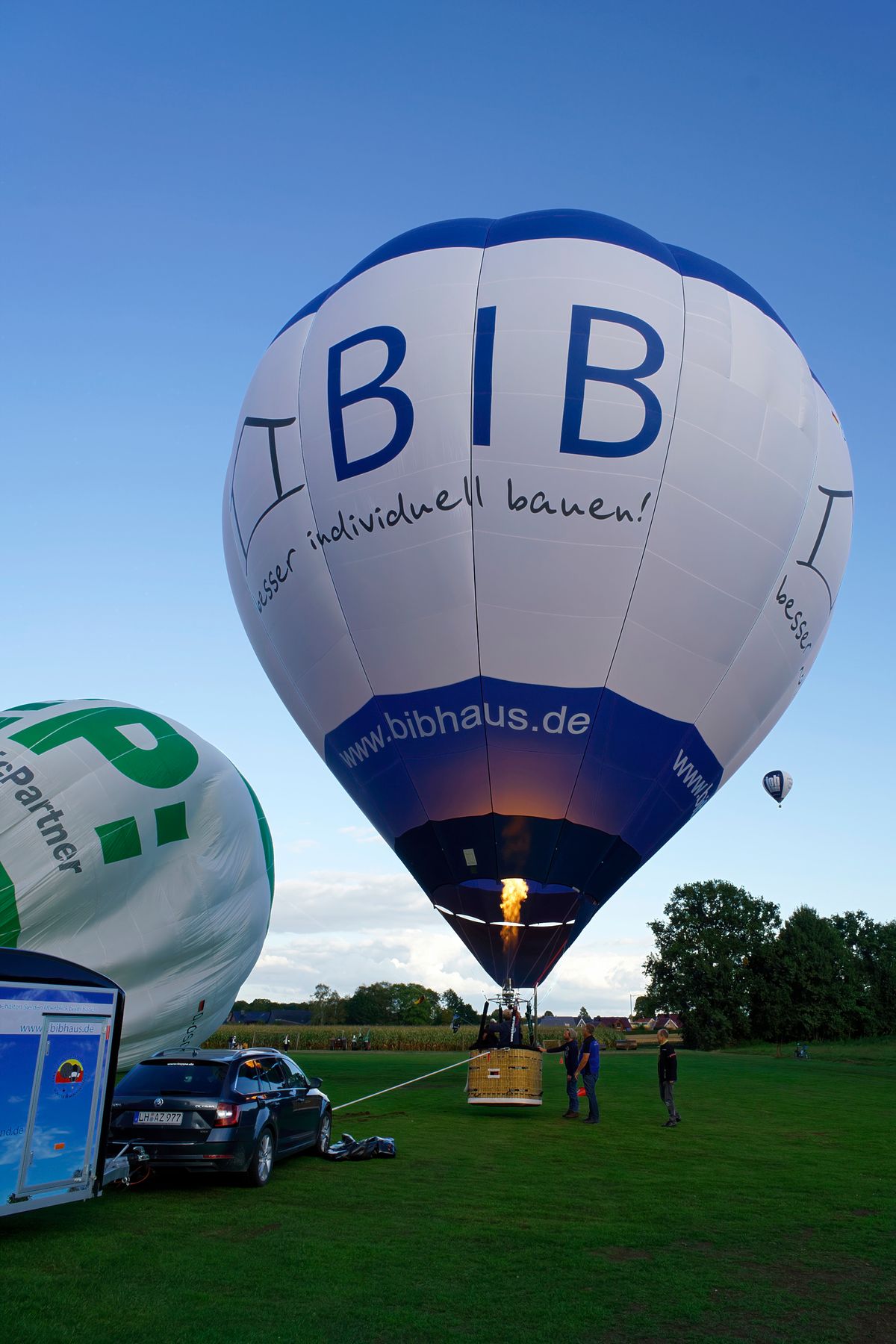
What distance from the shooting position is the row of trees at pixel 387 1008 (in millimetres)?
107375

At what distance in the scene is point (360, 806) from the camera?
58.0 feet

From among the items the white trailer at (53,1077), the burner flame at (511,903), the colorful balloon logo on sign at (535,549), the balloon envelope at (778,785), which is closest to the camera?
the white trailer at (53,1077)

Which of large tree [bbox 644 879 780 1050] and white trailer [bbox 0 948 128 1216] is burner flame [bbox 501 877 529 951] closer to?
white trailer [bbox 0 948 128 1216]

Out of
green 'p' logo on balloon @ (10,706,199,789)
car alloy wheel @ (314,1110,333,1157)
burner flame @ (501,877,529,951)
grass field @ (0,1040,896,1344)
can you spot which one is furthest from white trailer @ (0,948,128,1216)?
green 'p' logo on balloon @ (10,706,199,789)

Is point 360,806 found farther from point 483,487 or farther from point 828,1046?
point 828,1046

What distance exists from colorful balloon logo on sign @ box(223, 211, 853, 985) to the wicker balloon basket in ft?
5.71

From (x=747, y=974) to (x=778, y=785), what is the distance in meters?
29.7

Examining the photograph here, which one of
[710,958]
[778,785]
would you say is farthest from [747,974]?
[778,785]

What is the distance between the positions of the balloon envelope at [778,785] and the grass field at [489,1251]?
24652 mm

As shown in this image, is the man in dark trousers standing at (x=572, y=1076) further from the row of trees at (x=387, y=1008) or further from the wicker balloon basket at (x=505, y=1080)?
the row of trees at (x=387, y=1008)

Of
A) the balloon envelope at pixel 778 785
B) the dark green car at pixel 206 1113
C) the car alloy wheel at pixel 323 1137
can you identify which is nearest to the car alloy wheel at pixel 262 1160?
the dark green car at pixel 206 1113

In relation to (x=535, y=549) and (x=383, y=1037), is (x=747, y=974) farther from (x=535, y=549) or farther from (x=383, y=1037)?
(x=535, y=549)

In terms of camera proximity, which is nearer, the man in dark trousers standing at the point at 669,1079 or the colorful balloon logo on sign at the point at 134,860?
the man in dark trousers standing at the point at 669,1079

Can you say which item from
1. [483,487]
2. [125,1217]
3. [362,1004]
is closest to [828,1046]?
[483,487]
